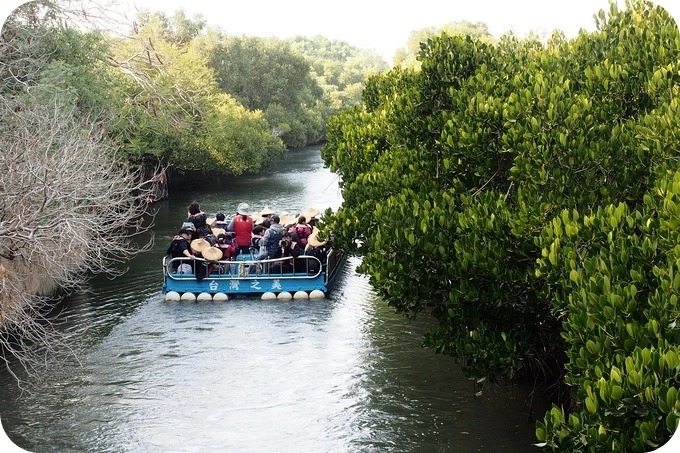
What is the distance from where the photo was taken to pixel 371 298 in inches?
793

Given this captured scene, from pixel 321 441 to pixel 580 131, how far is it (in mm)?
5587

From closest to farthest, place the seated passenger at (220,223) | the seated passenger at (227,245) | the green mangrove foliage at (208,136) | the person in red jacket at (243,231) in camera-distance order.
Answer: the seated passenger at (227,245), the person in red jacket at (243,231), the seated passenger at (220,223), the green mangrove foliage at (208,136)

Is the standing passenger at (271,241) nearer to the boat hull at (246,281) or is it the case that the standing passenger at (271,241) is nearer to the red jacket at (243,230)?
the boat hull at (246,281)

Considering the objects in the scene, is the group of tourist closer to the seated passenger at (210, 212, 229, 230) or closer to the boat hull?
the boat hull

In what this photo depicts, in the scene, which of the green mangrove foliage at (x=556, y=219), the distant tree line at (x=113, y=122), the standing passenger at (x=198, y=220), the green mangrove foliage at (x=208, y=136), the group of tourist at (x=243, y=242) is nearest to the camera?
the green mangrove foliage at (x=556, y=219)

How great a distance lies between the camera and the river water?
470 inches

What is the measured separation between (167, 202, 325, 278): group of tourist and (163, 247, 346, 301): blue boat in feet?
0.36

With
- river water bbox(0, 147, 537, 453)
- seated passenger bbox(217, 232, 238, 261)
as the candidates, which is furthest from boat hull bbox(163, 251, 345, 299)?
seated passenger bbox(217, 232, 238, 261)

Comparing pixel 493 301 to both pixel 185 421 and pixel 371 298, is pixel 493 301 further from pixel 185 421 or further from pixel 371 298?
pixel 371 298

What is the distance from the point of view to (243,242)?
67.6 ft

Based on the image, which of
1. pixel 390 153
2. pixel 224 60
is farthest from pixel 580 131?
pixel 224 60

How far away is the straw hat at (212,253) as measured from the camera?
18953mm

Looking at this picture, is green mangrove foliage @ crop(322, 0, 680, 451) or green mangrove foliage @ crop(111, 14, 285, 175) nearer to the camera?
green mangrove foliage @ crop(322, 0, 680, 451)

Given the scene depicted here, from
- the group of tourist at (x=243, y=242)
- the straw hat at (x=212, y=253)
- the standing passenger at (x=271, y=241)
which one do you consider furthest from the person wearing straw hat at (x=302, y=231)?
the straw hat at (x=212, y=253)
